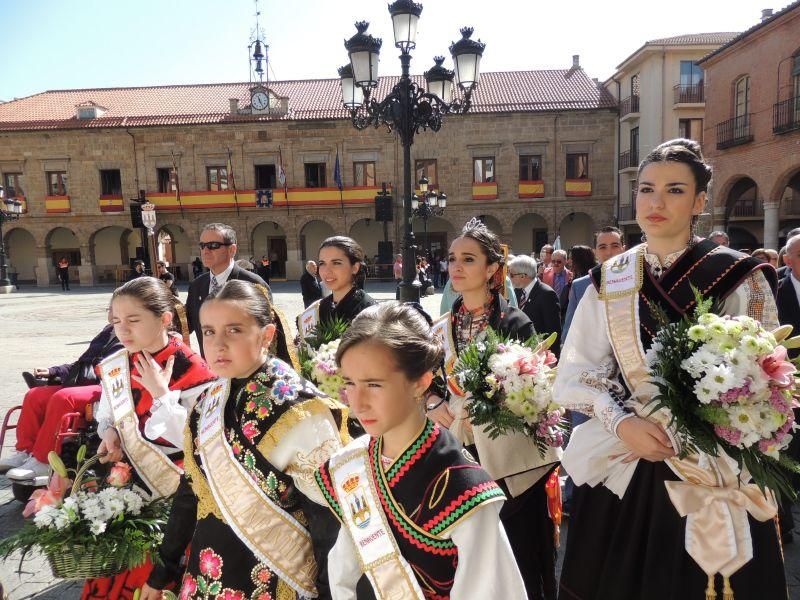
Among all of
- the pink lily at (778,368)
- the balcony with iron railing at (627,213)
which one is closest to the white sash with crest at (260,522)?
the pink lily at (778,368)

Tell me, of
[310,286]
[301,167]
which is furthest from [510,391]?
[301,167]

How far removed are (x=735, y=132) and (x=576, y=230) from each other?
11.8 metres

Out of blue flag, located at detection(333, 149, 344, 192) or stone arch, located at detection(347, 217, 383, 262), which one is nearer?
blue flag, located at detection(333, 149, 344, 192)

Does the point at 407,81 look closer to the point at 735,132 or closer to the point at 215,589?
the point at 215,589

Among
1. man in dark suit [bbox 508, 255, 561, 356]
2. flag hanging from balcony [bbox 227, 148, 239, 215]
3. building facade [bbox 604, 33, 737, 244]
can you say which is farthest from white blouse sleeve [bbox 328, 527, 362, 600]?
flag hanging from balcony [bbox 227, 148, 239, 215]

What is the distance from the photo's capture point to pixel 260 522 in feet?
6.27

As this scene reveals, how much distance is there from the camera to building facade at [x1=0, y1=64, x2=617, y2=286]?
29.9 m

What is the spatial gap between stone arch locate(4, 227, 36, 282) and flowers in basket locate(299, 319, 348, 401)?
1458 inches

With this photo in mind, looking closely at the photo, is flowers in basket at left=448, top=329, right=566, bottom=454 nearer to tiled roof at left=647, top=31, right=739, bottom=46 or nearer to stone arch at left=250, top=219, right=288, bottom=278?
tiled roof at left=647, top=31, right=739, bottom=46

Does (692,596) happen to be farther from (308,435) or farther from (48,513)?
(48,513)

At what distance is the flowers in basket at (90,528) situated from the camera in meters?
2.11

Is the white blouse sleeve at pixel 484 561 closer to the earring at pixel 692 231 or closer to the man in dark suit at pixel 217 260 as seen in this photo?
the earring at pixel 692 231

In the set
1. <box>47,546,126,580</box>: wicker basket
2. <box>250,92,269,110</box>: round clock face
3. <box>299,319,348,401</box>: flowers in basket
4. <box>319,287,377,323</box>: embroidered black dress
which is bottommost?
<box>47,546,126,580</box>: wicker basket

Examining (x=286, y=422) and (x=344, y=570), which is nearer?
(x=344, y=570)
